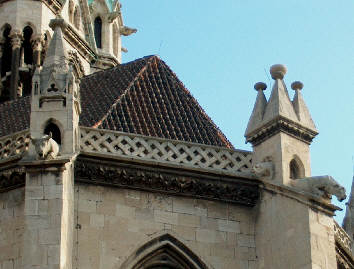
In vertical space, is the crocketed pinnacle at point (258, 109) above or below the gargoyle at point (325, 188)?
above

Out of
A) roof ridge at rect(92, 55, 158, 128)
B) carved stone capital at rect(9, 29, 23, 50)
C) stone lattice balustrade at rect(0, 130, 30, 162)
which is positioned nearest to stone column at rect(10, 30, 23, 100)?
carved stone capital at rect(9, 29, 23, 50)

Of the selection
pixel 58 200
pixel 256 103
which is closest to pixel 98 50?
pixel 256 103

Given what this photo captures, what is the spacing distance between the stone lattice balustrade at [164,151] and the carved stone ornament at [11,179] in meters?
1.19

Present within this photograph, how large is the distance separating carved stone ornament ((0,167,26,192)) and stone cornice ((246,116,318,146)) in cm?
425

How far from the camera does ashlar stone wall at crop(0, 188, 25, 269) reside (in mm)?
20375

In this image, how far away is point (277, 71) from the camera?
2272 centimetres

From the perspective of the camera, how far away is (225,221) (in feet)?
71.9

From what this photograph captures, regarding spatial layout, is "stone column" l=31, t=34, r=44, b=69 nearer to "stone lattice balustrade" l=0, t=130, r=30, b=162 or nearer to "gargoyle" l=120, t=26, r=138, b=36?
"gargoyle" l=120, t=26, r=138, b=36

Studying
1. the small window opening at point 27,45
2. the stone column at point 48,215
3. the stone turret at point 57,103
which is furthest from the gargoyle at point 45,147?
the small window opening at point 27,45

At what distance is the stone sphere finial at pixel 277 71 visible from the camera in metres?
22.7

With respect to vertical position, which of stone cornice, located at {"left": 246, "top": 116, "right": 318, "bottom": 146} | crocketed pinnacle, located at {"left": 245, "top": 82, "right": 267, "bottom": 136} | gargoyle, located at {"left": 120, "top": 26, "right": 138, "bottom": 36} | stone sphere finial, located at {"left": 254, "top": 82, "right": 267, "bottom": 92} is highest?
gargoyle, located at {"left": 120, "top": 26, "right": 138, "bottom": 36}

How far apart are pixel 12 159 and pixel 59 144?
97 cm

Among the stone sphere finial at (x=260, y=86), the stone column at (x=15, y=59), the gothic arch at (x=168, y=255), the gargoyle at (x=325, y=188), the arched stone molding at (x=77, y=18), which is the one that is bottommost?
the gothic arch at (x=168, y=255)

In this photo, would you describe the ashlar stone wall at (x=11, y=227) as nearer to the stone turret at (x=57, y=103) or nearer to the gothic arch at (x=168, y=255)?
the stone turret at (x=57, y=103)
